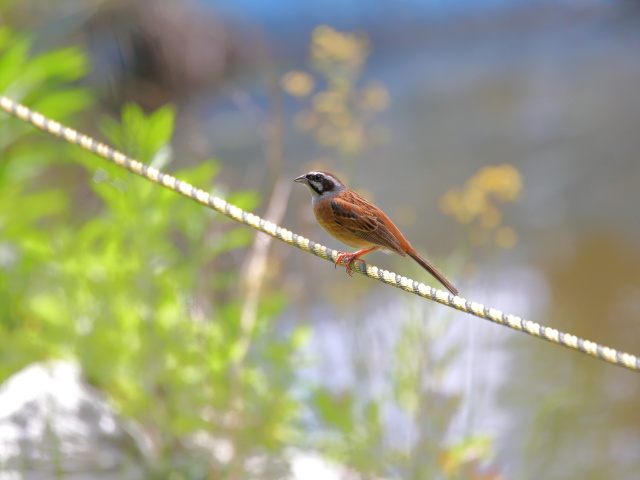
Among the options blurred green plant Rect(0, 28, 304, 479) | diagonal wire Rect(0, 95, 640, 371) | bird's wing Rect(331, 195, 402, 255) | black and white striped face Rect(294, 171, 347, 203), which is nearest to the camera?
diagonal wire Rect(0, 95, 640, 371)

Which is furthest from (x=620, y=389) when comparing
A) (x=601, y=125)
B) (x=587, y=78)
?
(x=587, y=78)

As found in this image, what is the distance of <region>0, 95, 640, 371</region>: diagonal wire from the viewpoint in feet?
3.42

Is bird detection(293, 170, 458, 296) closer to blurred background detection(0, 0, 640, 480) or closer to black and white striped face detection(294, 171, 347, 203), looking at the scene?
black and white striped face detection(294, 171, 347, 203)

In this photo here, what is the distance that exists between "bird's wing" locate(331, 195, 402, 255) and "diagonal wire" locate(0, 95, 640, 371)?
0.20ft

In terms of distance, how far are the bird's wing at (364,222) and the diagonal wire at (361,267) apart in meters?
0.06

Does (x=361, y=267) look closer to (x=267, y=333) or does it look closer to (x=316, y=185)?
(x=316, y=185)

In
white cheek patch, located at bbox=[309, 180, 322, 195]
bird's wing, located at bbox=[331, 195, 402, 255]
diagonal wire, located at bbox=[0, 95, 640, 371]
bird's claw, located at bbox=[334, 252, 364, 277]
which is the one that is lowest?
diagonal wire, located at bbox=[0, 95, 640, 371]

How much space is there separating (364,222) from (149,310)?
3.50 ft

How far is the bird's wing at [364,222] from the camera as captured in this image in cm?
157

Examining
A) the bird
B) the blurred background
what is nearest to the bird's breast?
the bird

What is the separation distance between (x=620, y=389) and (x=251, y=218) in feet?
10.5

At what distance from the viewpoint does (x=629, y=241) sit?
17.8 feet

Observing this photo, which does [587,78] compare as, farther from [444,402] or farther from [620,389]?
[444,402]

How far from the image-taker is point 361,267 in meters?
1.54
